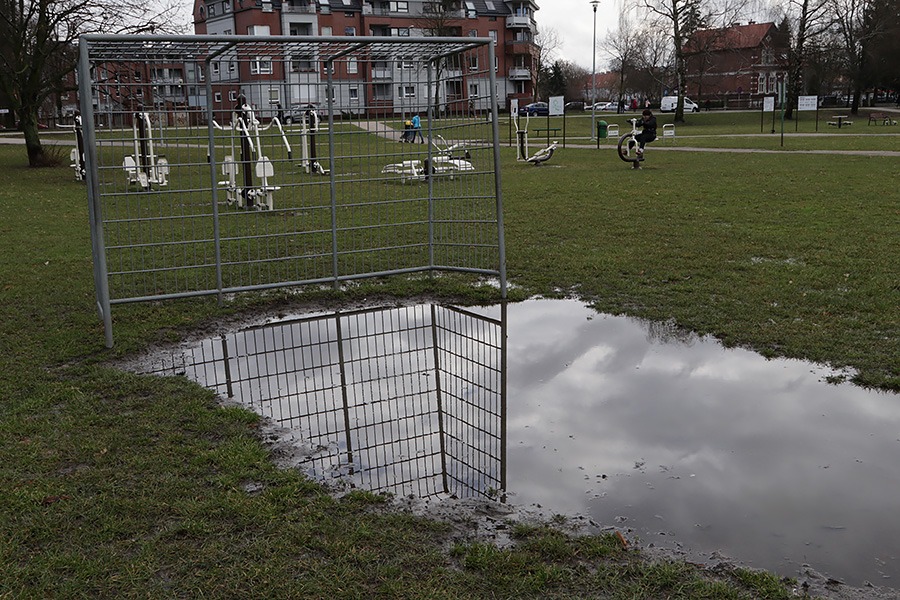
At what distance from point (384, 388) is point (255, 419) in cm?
97

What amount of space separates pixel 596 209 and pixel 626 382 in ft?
29.6

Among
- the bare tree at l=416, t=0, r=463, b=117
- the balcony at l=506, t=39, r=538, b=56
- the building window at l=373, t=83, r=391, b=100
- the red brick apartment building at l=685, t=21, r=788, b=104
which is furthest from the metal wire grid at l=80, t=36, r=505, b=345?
the balcony at l=506, t=39, r=538, b=56

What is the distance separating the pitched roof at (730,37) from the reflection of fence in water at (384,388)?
173ft

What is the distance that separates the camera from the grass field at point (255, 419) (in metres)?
3.45

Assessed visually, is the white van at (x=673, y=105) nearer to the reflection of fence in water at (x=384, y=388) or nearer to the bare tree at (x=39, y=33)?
the bare tree at (x=39, y=33)

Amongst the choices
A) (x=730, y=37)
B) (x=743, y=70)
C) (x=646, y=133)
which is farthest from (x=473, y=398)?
(x=743, y=70)

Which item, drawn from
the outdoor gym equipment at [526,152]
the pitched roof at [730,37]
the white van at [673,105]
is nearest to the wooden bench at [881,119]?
the pitched roof at [730,37]

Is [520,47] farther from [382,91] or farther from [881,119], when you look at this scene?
[382,91]

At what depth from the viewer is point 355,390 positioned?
5.88m

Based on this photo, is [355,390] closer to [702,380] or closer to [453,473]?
[453,473]

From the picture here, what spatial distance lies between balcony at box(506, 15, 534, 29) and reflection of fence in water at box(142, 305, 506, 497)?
80.6m

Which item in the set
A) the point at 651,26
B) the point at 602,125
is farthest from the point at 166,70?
the point at 651,26

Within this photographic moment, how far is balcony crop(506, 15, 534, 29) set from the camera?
3297 inches

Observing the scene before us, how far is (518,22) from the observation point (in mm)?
83750
